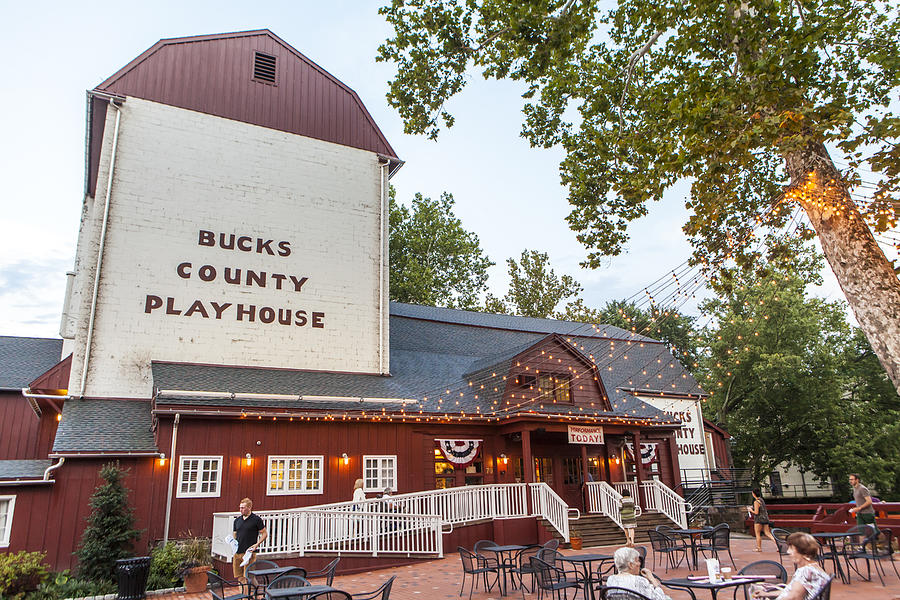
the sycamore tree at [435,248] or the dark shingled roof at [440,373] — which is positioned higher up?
A: the sycamore tree at [435,248]

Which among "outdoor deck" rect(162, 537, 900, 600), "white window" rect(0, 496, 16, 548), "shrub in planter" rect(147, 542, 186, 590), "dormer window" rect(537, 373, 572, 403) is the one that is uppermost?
"dormer window" rect(537, 373, 572, 403)

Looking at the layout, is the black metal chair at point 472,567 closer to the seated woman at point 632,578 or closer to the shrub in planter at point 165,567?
the seated woman at point 632,578

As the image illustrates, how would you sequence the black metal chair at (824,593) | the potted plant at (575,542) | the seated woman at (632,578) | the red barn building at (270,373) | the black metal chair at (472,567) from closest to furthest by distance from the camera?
the black metal chair at (824,593)
the seated woman at (632,578)
the black metal chair at (472,567)
the red barn building at (270,373)
the potted plant at (575,542)

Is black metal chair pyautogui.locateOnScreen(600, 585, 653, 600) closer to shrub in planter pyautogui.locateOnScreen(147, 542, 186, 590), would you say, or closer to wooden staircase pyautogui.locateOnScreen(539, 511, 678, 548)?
shrub in planter pyautogui.locateOnScreen(147, 542, 186, 590)

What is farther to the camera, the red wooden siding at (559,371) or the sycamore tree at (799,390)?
the sycamore tree at (799,390)

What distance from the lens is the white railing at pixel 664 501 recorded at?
17703 mm

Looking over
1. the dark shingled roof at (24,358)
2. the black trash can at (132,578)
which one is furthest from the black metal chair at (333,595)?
the dark shingled roof at (24,358)

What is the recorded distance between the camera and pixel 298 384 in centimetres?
1625

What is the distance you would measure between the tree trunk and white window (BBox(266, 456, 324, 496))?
11.8 metres

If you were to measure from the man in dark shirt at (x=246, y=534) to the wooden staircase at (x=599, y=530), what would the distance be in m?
8.22

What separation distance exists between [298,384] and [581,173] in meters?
9.42

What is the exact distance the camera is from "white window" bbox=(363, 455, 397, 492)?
1532 centimetres

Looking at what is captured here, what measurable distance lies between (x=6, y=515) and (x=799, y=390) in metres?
30.4

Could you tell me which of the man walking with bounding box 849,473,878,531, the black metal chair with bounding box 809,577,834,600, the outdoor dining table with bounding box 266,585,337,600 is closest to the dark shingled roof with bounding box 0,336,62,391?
the outdoor dining table with bounding box 266,585,337,600
